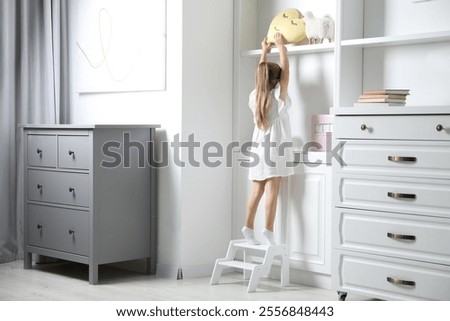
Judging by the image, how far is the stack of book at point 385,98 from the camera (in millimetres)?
3371

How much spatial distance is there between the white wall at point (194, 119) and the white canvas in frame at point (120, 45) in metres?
0.07

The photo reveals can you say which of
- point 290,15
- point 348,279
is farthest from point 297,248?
point 290,15

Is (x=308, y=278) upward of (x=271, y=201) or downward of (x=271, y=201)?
downward

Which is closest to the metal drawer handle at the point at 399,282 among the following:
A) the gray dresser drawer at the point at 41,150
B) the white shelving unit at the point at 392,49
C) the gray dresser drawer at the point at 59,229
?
the white shelving unit at the point at 392,49

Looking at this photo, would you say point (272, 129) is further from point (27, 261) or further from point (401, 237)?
point (27, 261)

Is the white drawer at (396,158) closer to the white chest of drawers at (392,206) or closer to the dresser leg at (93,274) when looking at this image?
the white chest of drawers at (392,206)

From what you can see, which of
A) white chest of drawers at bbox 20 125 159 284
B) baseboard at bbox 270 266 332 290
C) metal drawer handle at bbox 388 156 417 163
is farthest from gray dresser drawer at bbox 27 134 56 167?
metal drawer handle at bbox 388 156 417 163

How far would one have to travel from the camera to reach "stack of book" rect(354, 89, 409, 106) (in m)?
3.37

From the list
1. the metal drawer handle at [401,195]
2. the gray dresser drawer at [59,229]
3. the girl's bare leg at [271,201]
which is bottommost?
the gray dresser drawer at [59,229]

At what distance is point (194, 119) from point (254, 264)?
34.3 inches

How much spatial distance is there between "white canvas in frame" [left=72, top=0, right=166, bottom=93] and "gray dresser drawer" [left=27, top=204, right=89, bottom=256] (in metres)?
0.82

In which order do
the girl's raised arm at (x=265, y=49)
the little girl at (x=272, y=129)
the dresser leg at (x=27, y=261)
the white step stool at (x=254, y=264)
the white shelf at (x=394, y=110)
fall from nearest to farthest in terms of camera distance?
the white shelf at (x=394, y=110), the white step stool at (x=254, y=264), the little girl at (x=272, y=129), the girl's raised arm at (x=265, y=49), the dresser leg at (x=27, y=261)

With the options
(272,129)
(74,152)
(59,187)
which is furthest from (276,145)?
(59,187)

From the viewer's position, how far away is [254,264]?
3.95m
